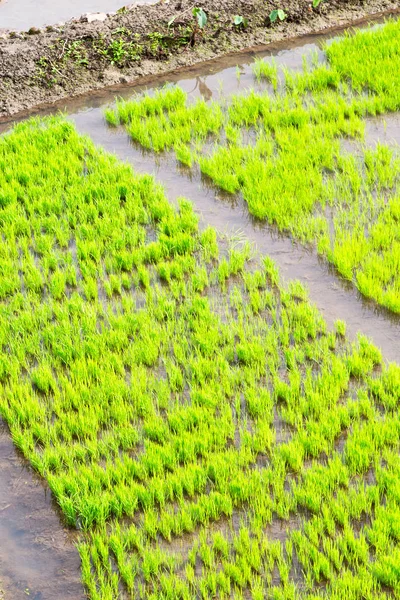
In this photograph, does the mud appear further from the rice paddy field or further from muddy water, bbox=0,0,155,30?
muddy water, bbox=0,0,155,30

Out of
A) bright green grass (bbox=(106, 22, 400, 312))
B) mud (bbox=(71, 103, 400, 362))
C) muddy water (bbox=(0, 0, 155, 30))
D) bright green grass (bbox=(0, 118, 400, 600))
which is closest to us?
bright green grass (bbox=(0, 118, 400, 600))

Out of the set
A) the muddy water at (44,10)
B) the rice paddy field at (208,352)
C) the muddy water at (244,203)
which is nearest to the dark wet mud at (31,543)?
the rice paddy field at (208,352)

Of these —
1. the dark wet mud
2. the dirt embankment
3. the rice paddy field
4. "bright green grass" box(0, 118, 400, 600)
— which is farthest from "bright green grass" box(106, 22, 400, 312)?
the dark wet mud

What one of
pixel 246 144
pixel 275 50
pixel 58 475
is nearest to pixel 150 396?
pixel 58 475

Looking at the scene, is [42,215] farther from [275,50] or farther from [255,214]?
[275,50]

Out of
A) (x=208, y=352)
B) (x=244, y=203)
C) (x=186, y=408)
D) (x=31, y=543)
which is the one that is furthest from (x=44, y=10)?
(x=31, y=543)

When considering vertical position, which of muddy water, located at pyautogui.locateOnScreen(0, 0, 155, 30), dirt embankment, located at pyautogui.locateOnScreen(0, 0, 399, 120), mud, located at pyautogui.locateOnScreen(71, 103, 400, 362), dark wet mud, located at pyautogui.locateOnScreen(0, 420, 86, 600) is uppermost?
muddy water, located at pyautogui.locateOnScreen(0, 0, 155, 30)
